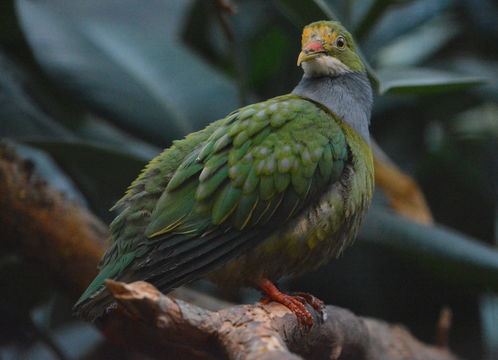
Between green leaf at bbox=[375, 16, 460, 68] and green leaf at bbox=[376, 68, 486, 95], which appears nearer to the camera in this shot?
green leaf at bbox=[376, 68, 486, 95]

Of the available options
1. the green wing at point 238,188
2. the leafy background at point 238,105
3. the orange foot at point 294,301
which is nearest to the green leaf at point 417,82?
the leafy background at point 238,105

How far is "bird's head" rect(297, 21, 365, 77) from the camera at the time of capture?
2.55 metres

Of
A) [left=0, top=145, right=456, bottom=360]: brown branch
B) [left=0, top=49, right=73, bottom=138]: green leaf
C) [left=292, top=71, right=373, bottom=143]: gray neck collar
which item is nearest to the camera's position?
[left=0, top=145, right=456, bottom=360]: brown branch

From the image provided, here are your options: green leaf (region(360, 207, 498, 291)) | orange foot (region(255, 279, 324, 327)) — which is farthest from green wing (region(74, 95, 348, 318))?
green leaf (region(360, 207, 498, 291))

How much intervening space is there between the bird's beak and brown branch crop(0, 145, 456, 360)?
878 millimetres

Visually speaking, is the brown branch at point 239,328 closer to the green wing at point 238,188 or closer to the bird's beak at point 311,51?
the green wing at point 238,188

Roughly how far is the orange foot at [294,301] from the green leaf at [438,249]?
3.03ft

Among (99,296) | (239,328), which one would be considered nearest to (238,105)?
(99,296)

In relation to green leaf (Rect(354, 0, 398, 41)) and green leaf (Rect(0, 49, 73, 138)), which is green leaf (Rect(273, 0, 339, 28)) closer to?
green leaf (Rect(354, 0, 398, 41))

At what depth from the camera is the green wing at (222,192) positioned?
206 cm

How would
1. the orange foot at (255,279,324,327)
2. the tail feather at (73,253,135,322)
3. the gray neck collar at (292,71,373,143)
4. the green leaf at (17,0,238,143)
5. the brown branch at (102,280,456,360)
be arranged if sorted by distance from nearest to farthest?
the brown branch at (102,280,456,360) < the tail feather at (73,253,135,322) < the orange foot at (255,279,324,327) < the gray neck collar at (292,71,373,143) < the green leaf at (17,0,238,143)

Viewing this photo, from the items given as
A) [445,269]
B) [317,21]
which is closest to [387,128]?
[445,269]

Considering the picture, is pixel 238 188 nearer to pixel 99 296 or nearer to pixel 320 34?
pixel 99 296

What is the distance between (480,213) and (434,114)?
80 cm
